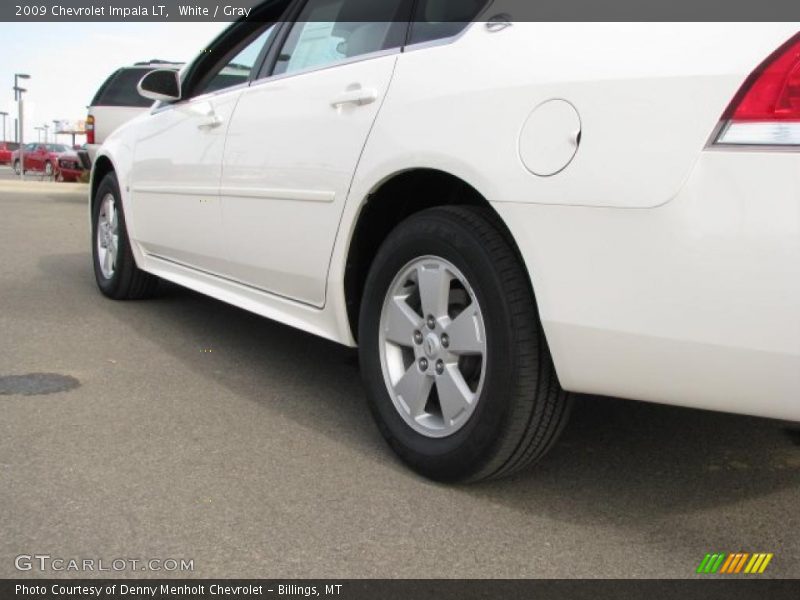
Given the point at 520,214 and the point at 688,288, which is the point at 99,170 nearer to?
the point at 520,214

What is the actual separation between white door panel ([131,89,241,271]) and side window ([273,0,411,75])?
39 cm

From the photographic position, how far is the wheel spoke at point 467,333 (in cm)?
245

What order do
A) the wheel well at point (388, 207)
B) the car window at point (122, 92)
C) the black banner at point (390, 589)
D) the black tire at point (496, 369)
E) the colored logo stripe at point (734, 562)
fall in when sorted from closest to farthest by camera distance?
the black banner at point (390, 589), the colored logo stripe at point (734, 562), the black tire at point (496, 369), the wheel well at point (388, 207), the car window at point (122, 92)

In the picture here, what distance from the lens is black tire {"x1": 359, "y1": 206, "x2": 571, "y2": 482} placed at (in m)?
2.32

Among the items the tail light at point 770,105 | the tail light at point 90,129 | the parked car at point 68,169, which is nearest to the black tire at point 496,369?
the tail light at point 770,105

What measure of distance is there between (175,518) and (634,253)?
1.40 meters

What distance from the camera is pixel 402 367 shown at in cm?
278

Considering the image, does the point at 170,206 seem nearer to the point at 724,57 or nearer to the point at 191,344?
the point at 191,344

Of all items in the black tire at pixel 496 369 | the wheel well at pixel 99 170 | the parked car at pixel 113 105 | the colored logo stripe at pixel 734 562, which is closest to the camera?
the colored logo stripe at pixel 734 562

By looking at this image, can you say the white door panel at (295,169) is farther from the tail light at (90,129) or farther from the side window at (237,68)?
the tail light at (90,129)

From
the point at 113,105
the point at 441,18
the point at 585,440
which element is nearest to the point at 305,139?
the point at 441,18

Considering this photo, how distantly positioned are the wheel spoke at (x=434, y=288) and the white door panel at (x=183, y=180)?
1.48 meters

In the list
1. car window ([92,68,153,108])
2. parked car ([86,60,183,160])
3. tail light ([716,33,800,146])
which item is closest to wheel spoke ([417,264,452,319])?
tail light ([716,33,800,146])

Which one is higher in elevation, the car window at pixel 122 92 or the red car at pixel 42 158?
the car window at pixel 122 92
